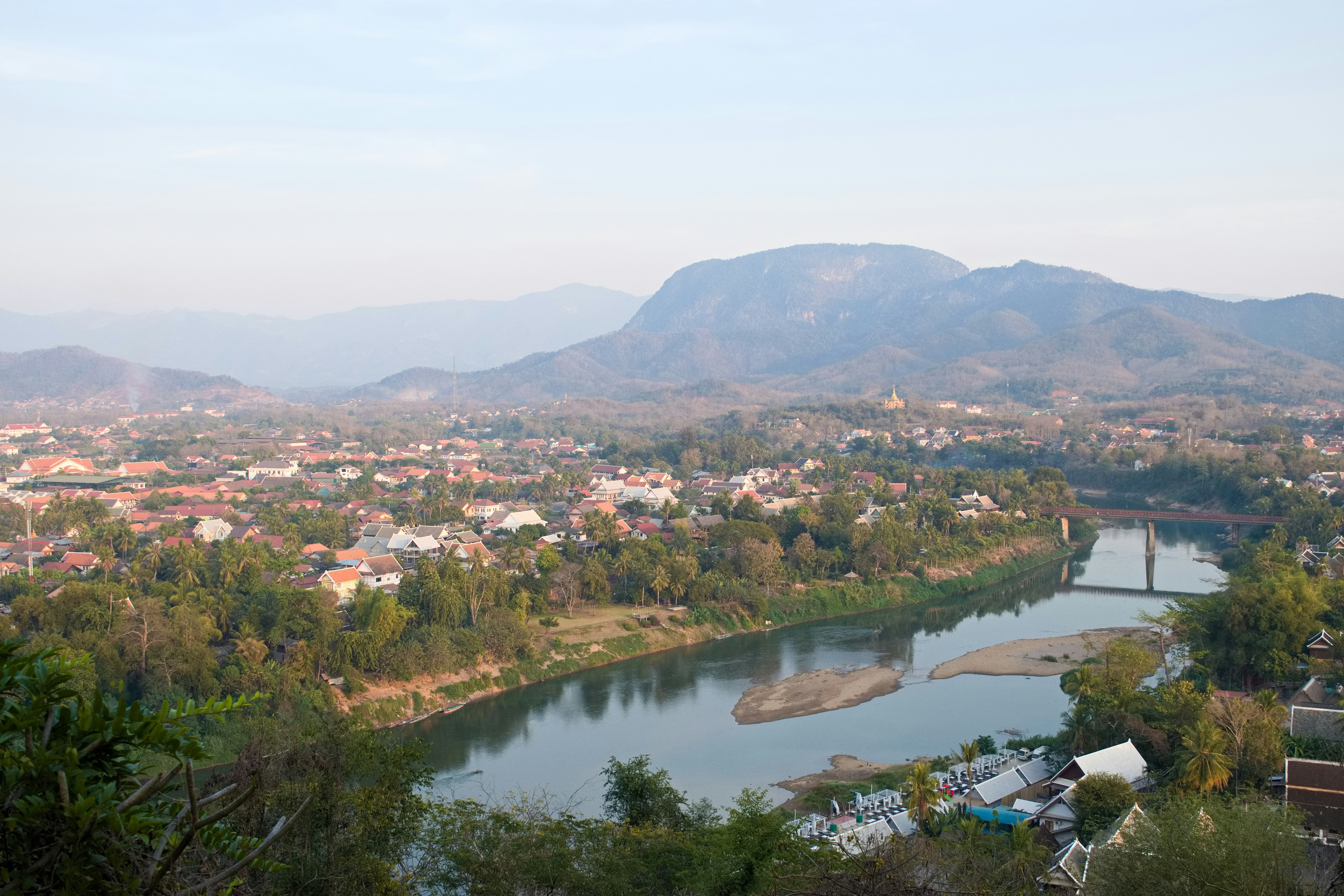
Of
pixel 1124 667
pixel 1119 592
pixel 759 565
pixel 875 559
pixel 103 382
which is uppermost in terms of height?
pixel 103 382

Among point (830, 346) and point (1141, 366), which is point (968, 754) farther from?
point (830, 346)

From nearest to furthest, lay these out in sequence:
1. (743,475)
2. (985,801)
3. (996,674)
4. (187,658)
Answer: (985,801) < (187,658) < (996,674) < (743,475)

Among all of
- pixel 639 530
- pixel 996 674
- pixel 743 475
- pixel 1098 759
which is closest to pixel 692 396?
pixel 743 475

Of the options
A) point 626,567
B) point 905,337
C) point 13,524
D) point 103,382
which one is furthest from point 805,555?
point 905,337

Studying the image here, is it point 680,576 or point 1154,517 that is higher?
point 680,576

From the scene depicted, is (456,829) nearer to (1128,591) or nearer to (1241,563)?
(1128,591)

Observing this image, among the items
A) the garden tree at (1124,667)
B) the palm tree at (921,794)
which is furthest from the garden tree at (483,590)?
the garden tree at (1124,667)

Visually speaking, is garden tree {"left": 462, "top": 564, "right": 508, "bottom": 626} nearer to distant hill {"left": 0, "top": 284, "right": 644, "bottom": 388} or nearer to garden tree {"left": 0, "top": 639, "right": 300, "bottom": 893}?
garden tree {"left": 0, "top": 639, "right": 300, "bottom": 893}
